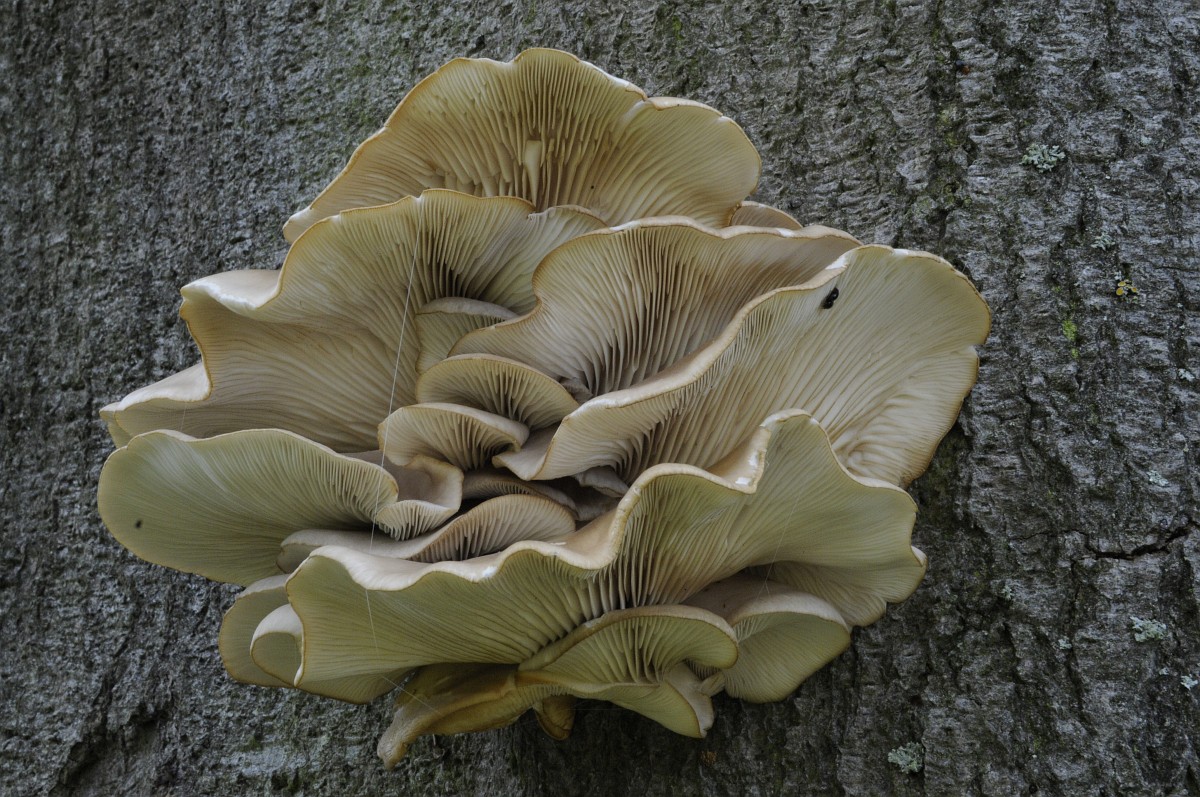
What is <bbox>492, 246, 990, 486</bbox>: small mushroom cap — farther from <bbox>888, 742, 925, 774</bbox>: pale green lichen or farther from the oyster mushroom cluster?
<bbox>888, 742, 925, 774</bbox>: pale green lichen

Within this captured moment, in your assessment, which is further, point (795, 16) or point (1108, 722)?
point (795, 16)

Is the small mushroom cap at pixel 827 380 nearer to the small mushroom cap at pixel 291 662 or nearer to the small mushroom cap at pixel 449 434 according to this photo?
the small mushroom cap at pixel 449 434

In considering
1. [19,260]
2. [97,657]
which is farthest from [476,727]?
[19,260]

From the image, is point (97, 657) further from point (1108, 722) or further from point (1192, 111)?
point (1192, 111)

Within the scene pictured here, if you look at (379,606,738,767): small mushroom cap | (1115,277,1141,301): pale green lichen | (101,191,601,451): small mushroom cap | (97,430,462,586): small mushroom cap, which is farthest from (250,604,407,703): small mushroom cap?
(1115,277,1141,301): pale green lichen

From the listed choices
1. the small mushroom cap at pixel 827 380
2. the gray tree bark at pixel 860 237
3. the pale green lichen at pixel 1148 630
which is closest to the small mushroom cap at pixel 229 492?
the small mushroom cap at pixel 827 380

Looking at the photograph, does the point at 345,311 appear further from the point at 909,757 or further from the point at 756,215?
the point at 909,757
